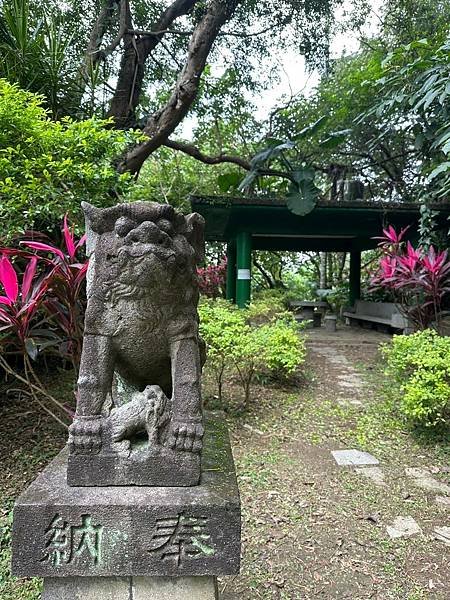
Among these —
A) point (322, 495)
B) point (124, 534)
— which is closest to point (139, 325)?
point (124, 534)

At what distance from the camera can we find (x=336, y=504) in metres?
2.91

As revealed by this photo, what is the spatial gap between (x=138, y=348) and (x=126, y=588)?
2.56 ft

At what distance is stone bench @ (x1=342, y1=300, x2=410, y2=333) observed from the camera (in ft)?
23.5

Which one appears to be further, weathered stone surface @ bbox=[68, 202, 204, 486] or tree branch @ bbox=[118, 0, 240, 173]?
tree branch @ bbox=[118, 0, 240, 173]

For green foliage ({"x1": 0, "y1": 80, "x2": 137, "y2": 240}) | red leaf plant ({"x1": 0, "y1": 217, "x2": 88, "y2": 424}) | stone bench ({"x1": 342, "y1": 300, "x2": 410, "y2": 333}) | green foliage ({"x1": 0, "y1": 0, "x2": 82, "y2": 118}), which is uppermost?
green foliage ({"x1": 0, "y1": 0, "x2": 82, "y2": 118})

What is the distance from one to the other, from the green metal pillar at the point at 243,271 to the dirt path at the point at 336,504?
2.79 meters

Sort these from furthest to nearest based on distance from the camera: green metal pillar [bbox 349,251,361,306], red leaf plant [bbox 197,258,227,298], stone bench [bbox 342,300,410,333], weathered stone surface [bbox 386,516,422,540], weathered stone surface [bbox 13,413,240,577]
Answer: red leaf plant [bbox 197,258,227,298] < green metal pillar [bbox 349,251,361,306] < stone bench [bbox 342,300,410,333] < weathered stone surface [bbox 386,516,422,540] < weathered stone surface [bbox 13,413,240,577]

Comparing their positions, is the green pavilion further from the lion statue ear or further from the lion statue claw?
the lion statue claw

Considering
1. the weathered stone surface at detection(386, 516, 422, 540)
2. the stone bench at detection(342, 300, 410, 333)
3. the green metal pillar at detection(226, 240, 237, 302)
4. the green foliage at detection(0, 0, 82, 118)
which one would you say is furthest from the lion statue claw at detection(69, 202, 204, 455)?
the green metal pillar at detection(226, 240, 237, 302)

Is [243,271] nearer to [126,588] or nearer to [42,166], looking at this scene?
[42,166]

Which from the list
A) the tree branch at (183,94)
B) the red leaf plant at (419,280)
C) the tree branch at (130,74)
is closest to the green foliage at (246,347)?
the red leaf plant at (419,280)

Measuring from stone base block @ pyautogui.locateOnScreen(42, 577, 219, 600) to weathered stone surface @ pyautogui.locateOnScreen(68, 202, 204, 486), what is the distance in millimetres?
317

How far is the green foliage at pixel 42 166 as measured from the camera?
2980 mm

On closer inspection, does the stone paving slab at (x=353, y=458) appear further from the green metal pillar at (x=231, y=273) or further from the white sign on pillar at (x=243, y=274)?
the green metal pillar at (x=231, y=273)
